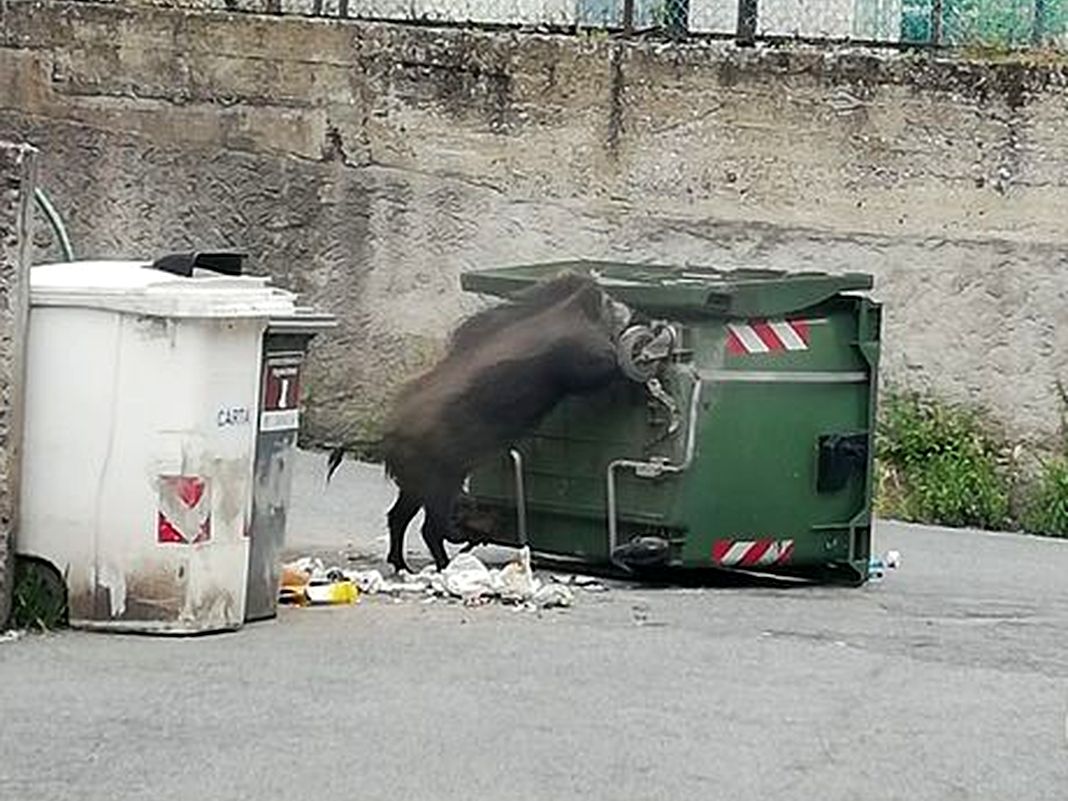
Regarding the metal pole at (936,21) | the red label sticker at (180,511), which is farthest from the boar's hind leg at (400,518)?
the metal pole at (936,21)

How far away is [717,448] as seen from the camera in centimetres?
991

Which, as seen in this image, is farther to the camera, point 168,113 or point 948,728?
point 168,113

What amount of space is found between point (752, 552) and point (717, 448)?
1.54ft

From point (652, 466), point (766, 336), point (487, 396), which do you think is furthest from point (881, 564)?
point (487, 396)

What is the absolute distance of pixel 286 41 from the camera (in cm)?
1444

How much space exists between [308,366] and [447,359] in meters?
4.32

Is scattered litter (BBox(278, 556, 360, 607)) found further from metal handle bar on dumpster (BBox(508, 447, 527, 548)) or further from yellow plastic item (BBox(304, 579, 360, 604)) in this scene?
metal handle bar on dumpster (BBox(508, 447, 527, 548))

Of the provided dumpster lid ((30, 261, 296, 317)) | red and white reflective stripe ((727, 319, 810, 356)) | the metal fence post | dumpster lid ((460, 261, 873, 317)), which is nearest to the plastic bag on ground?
dumpster lid ((460, 261, 873, 317))

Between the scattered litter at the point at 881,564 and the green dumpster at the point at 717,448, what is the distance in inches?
11.7

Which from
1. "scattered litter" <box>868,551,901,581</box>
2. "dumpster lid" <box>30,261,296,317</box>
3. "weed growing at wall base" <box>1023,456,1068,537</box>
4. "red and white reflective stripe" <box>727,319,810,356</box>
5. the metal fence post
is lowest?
"scattered litter" <box>868,551,901,581</box>

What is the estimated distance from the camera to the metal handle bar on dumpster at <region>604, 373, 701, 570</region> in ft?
32.3

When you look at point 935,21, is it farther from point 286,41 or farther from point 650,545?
point 650,545

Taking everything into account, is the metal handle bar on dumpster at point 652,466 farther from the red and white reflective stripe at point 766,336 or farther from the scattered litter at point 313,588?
the scattered litter at point 313,588

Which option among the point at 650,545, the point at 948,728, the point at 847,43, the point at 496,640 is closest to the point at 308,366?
the point at 847,43
